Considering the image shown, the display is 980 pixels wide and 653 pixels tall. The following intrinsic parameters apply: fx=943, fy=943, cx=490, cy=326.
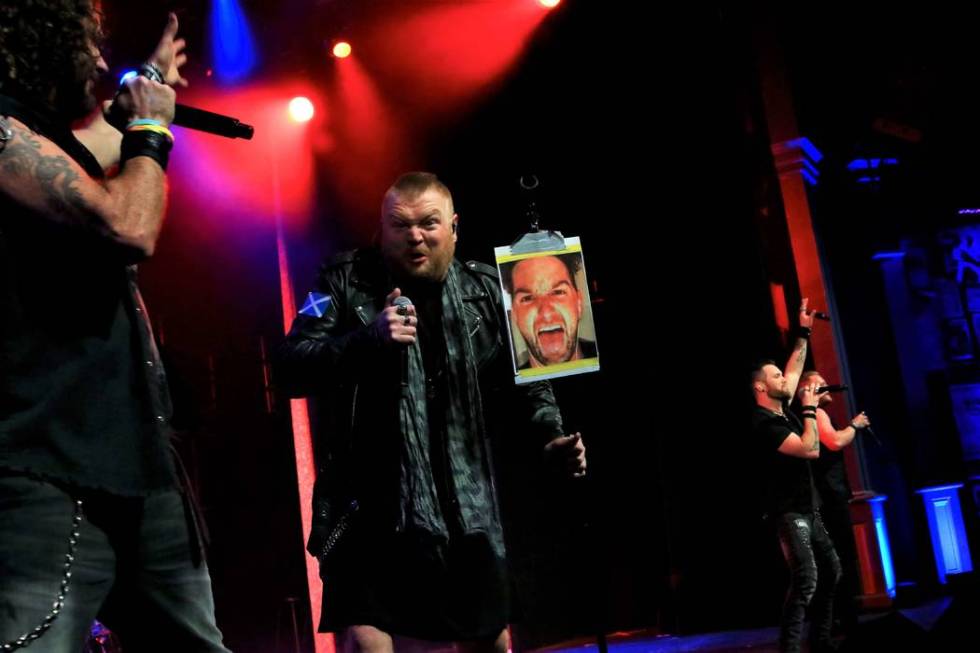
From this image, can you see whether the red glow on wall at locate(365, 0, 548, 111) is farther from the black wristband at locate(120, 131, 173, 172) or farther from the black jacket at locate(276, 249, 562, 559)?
the black wristband at locate(120, 131, 173, 172)

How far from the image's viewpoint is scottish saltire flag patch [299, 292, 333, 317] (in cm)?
295

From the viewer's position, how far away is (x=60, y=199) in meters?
1.53

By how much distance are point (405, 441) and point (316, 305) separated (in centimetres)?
55

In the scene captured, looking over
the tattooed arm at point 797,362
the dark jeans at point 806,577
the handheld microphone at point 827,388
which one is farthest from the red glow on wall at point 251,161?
the dark jeans at point 806,577

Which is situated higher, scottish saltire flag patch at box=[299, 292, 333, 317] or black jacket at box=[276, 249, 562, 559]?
scottish saltire flag patch at box=[299, 292, 333, 317]

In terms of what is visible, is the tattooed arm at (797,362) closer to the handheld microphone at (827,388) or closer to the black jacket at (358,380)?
the handheld microphone at (827,388)

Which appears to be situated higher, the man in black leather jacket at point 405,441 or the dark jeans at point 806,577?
the man in black leather jacket at point 405,441

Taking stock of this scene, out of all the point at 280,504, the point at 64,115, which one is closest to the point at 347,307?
the point at 64,115

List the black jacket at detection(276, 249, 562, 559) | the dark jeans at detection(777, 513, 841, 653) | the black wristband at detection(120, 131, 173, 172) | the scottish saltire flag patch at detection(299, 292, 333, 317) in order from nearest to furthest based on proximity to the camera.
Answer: the black wristband at detection(120, 131, 173, 172) → the black jacket at detection(276, 249, 562, 559) → the scottish saltire flag patch at detection(299, 292, 333, 317) → the dark jeans at detection(777, 513, 841, 653)

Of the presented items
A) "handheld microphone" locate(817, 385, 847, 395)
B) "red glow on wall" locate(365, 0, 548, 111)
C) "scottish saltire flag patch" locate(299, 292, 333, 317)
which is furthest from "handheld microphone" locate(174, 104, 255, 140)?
"red glow on wall" locate(365, 0, 548, 111)

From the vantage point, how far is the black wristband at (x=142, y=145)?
5.45ft

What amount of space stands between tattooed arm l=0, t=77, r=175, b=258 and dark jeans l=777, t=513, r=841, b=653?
4.73 metres

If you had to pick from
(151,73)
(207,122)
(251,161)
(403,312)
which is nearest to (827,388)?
(251,161)

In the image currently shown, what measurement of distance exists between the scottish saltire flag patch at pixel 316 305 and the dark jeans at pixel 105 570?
1.23m
